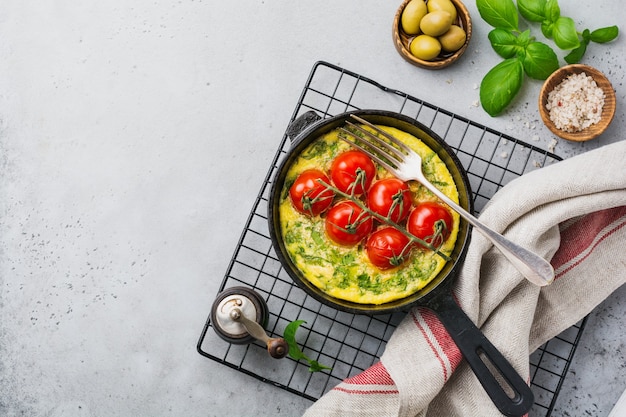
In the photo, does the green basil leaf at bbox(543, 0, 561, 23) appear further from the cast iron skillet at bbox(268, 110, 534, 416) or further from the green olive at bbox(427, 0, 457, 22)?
the cast iron skillet at bbox(268, 110, 534, 416)

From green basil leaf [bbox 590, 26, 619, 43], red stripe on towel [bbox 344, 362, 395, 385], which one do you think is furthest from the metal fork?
green basil leaf [bbox 590, 26, 619, 43]

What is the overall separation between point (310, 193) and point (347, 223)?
17cm

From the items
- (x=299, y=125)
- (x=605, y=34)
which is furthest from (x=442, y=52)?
(x=299, y=125)

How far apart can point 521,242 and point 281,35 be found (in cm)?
137

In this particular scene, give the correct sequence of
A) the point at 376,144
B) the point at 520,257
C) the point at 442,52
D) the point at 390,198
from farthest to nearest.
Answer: the point at 442,52
the point at 376,144
the point at 390,198
the point at 520,257

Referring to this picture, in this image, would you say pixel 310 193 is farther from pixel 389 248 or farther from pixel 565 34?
pixel 565 34

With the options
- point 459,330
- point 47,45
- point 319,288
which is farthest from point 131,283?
point 459,330

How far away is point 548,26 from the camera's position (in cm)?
264

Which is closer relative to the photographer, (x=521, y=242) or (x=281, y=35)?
(x=521, y=242)

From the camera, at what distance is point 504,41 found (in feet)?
8.68

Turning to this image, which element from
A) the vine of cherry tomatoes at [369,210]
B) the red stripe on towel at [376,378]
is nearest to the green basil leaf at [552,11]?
the vine of cherry tomatoes at [369,210]

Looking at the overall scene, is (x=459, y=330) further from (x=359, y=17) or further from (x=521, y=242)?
(x=359, y=17)

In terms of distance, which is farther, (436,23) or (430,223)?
(436,23)

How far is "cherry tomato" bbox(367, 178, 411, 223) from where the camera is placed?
7.35 feet
